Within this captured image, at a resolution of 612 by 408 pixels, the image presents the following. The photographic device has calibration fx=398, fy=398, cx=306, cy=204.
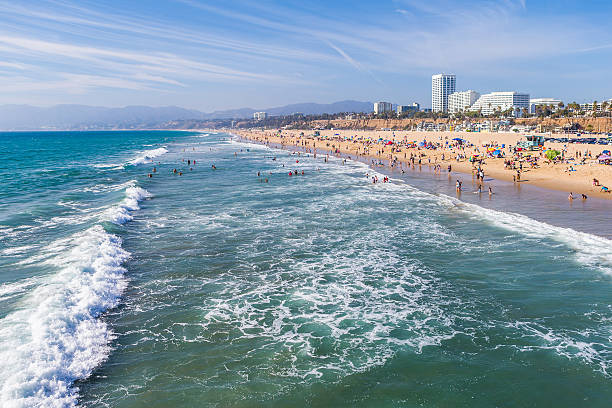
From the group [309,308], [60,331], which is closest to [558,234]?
[309,308]

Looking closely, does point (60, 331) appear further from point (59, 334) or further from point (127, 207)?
point (127, 207)

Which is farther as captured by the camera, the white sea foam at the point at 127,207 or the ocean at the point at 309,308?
the white sea foam at the point at 127,207

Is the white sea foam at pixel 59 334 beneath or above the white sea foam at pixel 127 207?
beneath

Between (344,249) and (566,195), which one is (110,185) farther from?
(566,195)

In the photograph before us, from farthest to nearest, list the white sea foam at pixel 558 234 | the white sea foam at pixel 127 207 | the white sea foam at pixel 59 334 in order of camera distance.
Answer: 1. the white sea foam at pixel 127 207
2. the white sea foam at pixel 558 234
3. the white sea foam at pixel 59 334

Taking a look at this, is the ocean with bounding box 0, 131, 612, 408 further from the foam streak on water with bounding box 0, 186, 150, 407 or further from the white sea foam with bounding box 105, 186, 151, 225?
the white sea foam with bounding box 105, 186, 151, 225

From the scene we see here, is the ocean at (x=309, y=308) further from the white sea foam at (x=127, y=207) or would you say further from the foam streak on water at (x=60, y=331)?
the white sea foam at (x=127, y=207)

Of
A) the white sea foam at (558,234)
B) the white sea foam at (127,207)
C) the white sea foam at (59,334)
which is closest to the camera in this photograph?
the white sea foam at (59,334)

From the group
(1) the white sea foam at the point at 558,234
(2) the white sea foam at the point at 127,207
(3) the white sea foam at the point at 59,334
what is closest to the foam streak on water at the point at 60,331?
(3) the white sea foam at the point at 59,334

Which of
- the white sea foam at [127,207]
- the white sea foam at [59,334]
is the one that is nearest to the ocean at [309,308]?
the white sea foam at [59,334]
